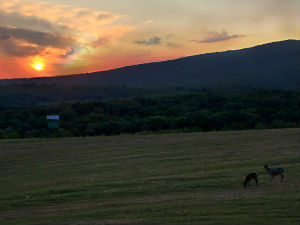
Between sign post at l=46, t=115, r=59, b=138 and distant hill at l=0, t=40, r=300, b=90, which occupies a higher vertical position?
distant hill at l=0, t=40, r=300, b=90

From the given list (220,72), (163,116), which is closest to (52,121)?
(163,116)

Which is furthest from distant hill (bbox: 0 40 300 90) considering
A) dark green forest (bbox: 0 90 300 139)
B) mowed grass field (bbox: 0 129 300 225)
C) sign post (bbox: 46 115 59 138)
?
mowed grass field (bbox: 0 129 300 225)

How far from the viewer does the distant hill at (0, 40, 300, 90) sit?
15850 centimetres

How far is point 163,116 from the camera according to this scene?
6425 centimetres

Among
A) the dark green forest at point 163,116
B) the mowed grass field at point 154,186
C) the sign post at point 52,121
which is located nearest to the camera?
the mowed grass field at point 154,186

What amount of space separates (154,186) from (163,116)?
4887cm

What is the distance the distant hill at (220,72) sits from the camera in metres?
158

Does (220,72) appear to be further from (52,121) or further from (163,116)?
(52,121)

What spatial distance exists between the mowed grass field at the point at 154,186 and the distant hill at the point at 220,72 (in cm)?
12616

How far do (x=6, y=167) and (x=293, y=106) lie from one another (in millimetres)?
52294

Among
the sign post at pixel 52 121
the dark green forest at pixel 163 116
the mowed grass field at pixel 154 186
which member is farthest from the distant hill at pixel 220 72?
the mowed grass field at pixel 154 186

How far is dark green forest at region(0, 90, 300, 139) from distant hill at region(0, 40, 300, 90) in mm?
72431

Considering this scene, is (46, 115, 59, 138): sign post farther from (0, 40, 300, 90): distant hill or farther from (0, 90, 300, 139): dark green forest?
(0, 40, 300, 90): distant hill

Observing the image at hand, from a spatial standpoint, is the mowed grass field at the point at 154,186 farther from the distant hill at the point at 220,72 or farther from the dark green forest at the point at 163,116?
the distant hill at the point at 220,72
